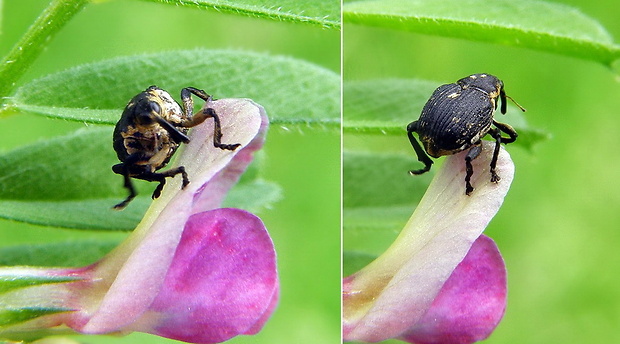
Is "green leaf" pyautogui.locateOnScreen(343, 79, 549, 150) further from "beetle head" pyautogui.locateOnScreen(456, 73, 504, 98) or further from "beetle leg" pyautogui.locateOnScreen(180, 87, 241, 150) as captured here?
"beetle leg" pyautogui.locateOnScreen(180, 87, 241, 150)

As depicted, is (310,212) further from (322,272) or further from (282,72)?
(282,72)

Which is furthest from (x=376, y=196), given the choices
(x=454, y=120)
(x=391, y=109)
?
(x=454, y=120)

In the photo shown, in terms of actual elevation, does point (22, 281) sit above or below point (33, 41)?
below

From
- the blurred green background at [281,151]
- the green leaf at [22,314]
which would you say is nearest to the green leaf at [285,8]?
the blurred green background at [281,151]

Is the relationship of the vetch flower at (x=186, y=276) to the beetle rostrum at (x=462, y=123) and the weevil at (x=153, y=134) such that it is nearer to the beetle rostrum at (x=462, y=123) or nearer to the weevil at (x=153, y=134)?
the weevil at (x=153, y=134)

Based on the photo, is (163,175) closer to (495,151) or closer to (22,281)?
(22,281)

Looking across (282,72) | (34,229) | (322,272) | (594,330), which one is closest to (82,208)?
(34,229)

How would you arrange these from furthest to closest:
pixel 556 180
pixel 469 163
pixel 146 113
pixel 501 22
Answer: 1. pixel 556 180
2. pixel 501 22
3. pixel 469 163
4. pixel 146 113
